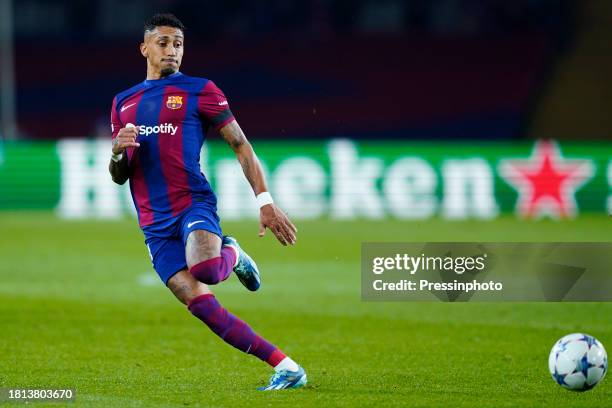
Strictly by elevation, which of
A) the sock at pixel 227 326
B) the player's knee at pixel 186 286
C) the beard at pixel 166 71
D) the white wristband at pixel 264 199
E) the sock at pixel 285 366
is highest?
the beard at pixel 166 71

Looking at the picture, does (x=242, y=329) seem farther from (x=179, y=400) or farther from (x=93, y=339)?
(x=93, y=339)

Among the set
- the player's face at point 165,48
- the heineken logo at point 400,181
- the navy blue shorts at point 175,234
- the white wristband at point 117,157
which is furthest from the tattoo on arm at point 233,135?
the heineken logo at point 400,181

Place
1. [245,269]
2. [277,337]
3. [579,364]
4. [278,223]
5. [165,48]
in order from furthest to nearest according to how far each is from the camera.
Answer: [277,337] < [245,269] < [165,48] < [278,223] < [579,364]

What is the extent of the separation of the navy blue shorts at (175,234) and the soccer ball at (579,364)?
7.09ft

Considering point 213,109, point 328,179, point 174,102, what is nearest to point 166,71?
point 174,102

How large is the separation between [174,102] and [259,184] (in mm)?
749

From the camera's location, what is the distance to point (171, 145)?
22.1 ft

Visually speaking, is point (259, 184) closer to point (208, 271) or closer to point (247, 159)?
point (247, 159)

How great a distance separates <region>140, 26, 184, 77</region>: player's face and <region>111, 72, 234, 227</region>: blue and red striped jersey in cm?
13

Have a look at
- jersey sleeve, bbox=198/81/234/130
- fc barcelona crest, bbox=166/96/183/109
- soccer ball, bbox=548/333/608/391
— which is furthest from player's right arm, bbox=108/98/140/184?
soccer ball, bbox=548/333/608/391

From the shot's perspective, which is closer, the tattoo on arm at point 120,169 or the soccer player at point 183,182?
the soccer player at point 183,182

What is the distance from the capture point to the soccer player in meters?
6.51

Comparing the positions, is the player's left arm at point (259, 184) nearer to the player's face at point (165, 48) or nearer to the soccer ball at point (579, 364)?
the player's face at point (165, 48)

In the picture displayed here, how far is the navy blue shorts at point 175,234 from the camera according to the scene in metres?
6.59
